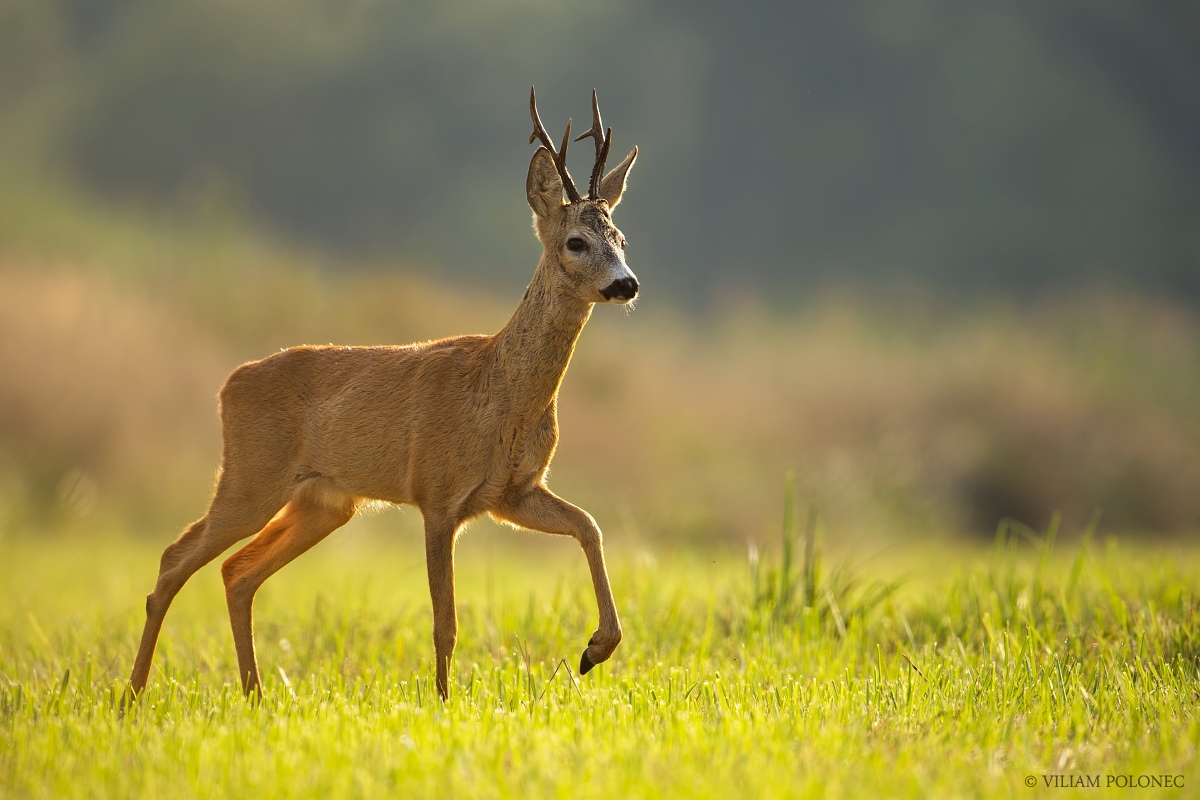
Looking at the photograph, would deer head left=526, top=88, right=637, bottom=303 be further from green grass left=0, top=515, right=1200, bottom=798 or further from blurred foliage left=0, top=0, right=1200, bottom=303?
blurred foliage left=0, top=0, right=1200, bottom=303

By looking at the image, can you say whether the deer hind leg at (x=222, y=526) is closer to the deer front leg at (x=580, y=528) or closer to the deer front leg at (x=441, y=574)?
the deer front leg at (x=441, y=574)

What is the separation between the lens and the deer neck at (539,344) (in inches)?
224

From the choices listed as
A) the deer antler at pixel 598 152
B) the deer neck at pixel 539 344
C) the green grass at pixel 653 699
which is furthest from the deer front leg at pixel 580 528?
the deer antler at pixel 598 152

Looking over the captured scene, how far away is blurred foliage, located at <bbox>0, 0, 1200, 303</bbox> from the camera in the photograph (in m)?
32.4

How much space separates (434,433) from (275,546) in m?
1.27

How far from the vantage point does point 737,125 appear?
37.6m

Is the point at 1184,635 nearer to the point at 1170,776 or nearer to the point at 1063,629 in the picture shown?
the point at 1063,629

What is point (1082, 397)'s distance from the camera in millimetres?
24891

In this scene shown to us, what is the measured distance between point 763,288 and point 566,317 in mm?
29923

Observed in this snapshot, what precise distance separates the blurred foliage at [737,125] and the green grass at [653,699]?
2518 centimetres

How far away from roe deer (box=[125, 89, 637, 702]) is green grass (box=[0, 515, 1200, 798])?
0.49m

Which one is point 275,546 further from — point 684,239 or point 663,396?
point 684,239

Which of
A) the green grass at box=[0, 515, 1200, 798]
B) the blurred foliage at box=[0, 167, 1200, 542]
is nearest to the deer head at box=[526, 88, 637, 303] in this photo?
the green grass at box=[0, 515, 1200, 798]

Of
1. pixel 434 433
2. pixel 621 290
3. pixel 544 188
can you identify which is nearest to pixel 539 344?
pixel 621 290
